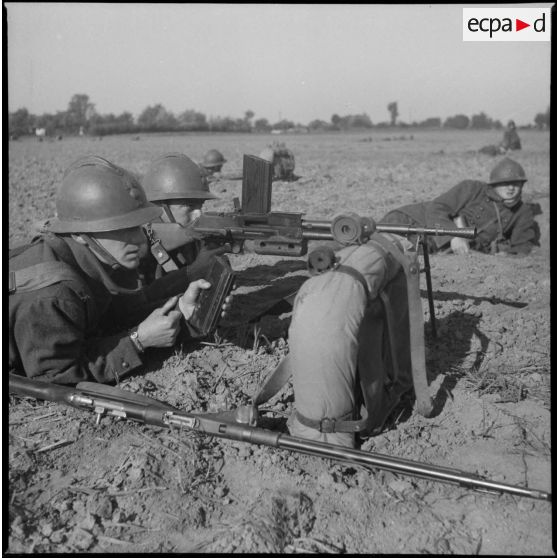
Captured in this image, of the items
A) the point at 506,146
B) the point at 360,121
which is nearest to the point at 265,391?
the point at 506,146

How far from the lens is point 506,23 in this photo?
12.0ft

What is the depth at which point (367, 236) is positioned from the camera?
127 inches

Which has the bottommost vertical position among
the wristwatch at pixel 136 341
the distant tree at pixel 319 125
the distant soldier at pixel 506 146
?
the wristwatch at pixel 136 341

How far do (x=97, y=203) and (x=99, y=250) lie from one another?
0.98ft

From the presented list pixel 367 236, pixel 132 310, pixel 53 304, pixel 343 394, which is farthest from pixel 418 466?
pixel 132 310

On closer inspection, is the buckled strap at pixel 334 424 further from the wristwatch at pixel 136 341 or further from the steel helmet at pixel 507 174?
the steel helmet at pixel 507 174

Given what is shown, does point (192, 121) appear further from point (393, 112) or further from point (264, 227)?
point (264, 227)

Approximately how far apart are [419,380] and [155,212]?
1988 mm

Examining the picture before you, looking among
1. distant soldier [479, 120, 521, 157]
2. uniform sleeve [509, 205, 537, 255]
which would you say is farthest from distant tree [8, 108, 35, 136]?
uniform sleeve [509, 205, 537, 255]

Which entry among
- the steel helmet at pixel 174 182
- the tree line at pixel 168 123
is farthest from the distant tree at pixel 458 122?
the steel helmet at pixel 174 182

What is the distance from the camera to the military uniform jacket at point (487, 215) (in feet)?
28.0

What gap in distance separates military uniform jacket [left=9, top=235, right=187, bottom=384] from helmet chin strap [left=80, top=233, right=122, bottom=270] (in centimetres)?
4

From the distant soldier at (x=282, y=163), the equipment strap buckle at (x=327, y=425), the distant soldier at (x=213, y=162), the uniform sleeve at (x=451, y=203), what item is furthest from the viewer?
the distant soldier at (x=213, y=162)

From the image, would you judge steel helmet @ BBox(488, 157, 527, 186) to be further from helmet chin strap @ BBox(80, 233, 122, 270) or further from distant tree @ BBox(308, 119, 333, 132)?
distant tree @ BBox(308, 119, 333, 132)
